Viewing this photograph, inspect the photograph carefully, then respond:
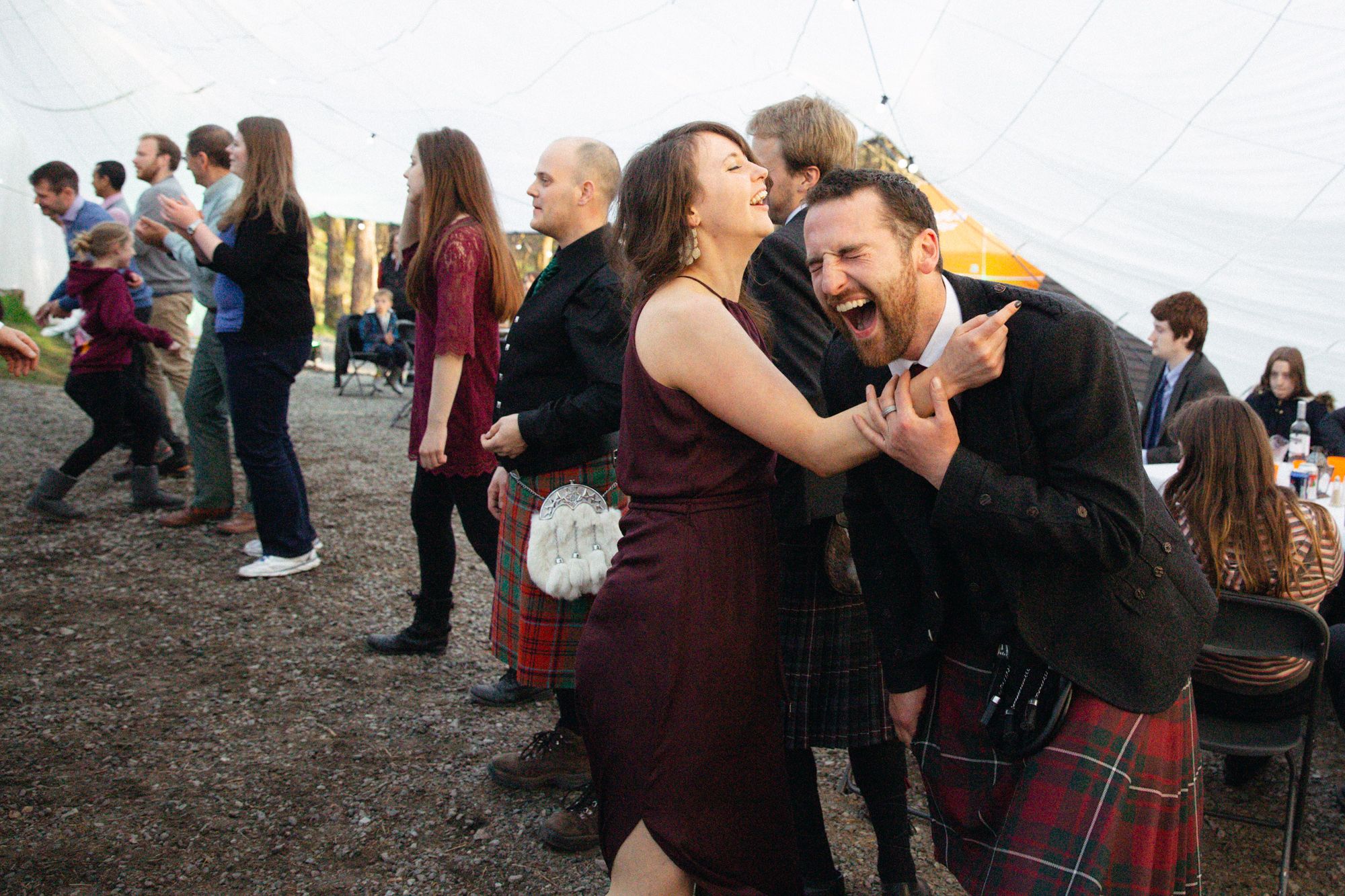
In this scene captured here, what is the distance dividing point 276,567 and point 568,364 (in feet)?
9.05

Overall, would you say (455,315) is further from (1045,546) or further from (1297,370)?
(1297,370)

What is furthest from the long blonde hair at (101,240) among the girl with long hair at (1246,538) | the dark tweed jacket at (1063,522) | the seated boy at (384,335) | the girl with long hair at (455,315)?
the seated boy at (384,335)

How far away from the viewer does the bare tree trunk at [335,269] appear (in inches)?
844

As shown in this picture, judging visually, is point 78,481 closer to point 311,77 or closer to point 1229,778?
point 311,77

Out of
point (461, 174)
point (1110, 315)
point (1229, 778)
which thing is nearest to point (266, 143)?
point (461, 174)

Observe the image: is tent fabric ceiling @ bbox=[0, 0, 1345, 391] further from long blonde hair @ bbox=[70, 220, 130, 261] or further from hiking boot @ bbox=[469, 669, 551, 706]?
hiking boot @ bbox=[469, 669, 551, 706]

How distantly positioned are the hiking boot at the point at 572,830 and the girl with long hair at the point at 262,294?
2.58 m

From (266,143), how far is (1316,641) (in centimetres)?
449

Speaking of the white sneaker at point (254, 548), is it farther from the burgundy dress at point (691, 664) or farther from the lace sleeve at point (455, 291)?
the burgundy dress at point (691, 664)

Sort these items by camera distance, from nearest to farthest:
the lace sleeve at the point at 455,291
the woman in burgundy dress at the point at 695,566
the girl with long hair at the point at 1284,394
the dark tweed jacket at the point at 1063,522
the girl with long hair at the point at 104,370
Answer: the dark tweed jacket at the point at 1063,522 → the woman in burgundy dress at the point at 695,566 → the lace sleeve at the point at 455,291 → the girl with long hair at the point at 104,370 → the girl with long hair at the point at 1284,394

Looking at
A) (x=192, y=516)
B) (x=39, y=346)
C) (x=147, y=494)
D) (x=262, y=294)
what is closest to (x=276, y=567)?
(x=192, y=516)

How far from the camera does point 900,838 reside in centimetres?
220

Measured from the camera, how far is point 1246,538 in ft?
8.94

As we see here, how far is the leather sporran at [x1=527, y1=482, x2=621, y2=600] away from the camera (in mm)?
2324
